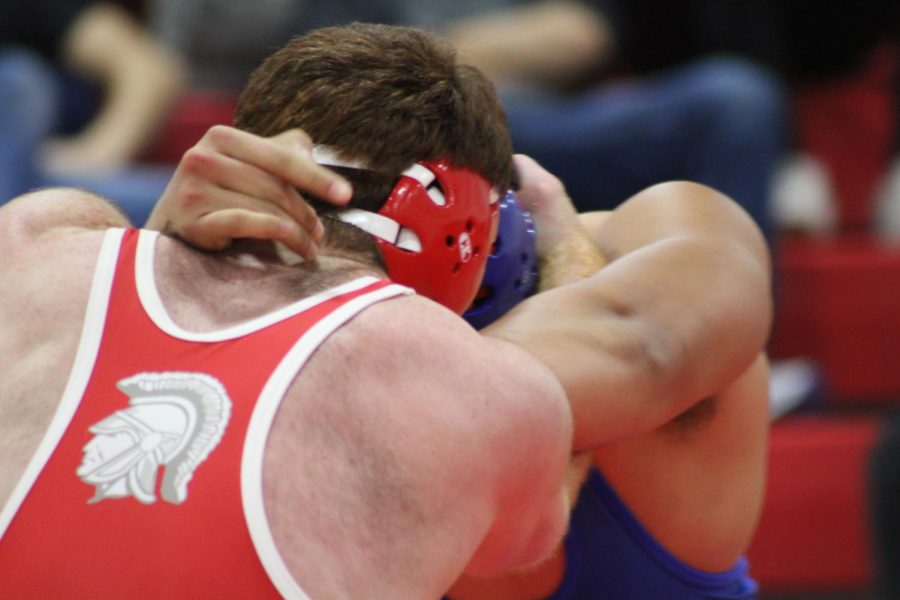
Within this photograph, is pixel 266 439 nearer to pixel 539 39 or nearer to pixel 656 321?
pixel 656 321

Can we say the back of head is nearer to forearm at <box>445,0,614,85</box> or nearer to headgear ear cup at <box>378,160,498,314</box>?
headgear ear cup at <box>378,160,498,314</box>

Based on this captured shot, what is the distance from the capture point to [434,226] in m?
1.63

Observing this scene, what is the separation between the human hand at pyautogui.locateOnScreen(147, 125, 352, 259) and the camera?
4.86 ft

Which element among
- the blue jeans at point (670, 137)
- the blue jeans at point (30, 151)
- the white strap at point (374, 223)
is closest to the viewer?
the white strap at point (374, 223)

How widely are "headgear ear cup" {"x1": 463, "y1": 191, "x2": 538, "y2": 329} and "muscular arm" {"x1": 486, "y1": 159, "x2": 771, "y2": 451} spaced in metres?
0.06

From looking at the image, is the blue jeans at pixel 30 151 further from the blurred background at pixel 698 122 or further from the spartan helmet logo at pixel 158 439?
the spartan helmet logo at pixel 158 439

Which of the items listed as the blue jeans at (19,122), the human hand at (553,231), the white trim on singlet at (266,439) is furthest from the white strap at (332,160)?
the blue jeans at (19,122)

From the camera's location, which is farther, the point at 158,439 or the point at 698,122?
the point at 698,122

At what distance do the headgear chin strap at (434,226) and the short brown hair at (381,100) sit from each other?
2 cm

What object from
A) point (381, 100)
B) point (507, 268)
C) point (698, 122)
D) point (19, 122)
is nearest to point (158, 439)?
point (381, 100)

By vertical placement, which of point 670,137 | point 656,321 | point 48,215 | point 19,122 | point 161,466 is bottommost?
point 670,137

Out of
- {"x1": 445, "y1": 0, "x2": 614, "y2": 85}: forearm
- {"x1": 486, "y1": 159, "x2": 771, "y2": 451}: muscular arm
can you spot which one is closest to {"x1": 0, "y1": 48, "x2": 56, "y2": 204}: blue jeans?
{"x1": 445, "y1": 0, "x2": 614, "y2": 85}: forearm

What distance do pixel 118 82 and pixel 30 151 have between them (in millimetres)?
583

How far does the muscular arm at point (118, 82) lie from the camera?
14.0 ft
